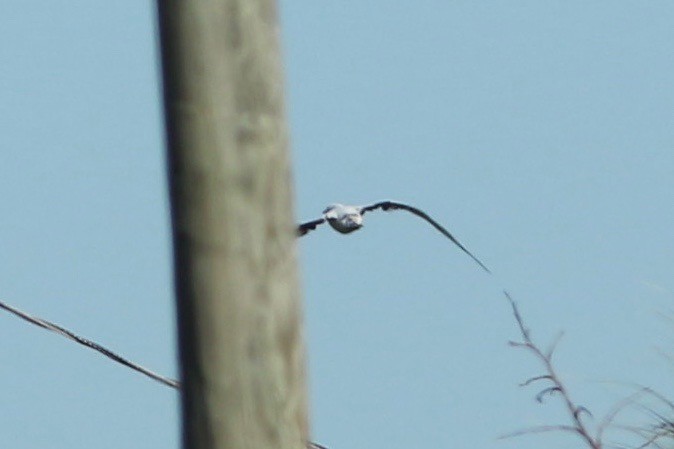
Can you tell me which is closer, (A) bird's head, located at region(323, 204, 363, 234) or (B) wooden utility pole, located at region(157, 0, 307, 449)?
(B) wooden utility pole, located at region(157, 0, 307, 449)

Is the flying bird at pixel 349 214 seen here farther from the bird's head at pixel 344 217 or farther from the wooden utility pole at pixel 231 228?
the wooden utility pole at pixel 231 228

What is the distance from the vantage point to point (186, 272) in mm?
3666

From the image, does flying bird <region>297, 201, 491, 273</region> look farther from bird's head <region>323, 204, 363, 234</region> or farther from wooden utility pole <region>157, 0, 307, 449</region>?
wooden utility pole <region>157, 0, 307, 449</region>

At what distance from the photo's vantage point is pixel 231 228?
145 inches

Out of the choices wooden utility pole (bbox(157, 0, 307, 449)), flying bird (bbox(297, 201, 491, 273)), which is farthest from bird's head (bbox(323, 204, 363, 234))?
wooden utility pole (bbox(157, 0, 307, 449))

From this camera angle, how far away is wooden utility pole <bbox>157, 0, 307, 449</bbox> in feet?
12.0

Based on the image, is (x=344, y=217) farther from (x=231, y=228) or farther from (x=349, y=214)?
(x=231, y=228)

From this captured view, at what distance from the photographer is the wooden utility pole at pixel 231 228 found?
12.0 feet

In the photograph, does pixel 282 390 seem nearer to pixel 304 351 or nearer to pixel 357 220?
pixel 304 351

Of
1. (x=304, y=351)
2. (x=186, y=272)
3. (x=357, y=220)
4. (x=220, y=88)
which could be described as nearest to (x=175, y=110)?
(x=220, y=88)

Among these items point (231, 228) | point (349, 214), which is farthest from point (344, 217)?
point (231, 228)

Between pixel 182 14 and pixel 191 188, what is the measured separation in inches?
14.9

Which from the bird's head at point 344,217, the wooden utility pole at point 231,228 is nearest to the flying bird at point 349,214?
the bird's head at point 344,217

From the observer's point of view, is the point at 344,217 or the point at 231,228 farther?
the point at 344,217
